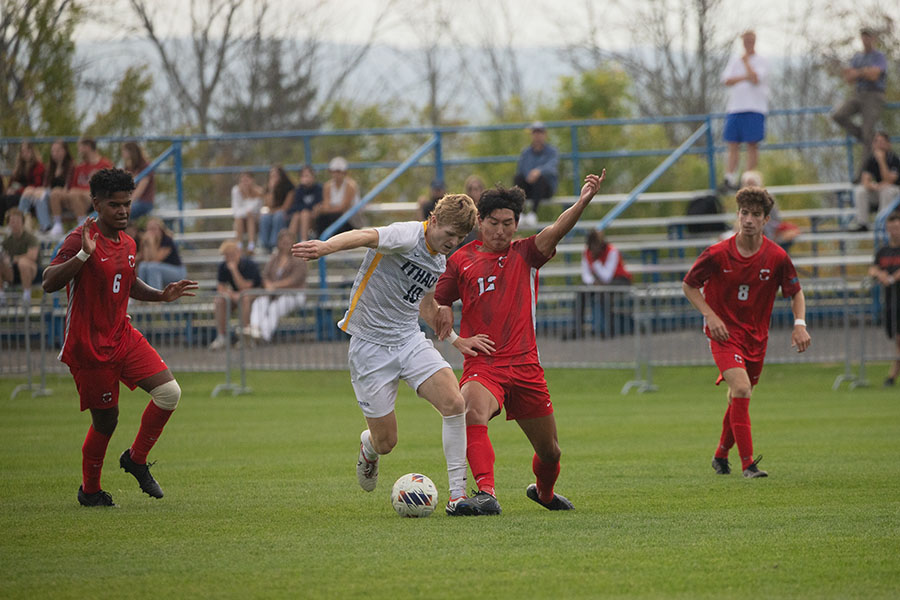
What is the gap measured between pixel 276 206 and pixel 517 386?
1473cm

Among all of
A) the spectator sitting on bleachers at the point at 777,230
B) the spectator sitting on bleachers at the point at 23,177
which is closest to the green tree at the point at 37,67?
the spectator sitting on bleachers at the point at 23,177

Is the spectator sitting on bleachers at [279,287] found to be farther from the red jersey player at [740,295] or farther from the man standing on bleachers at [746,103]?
the red jersey player at [740,295]

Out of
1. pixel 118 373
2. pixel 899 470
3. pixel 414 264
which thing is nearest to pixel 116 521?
pixel 118 373

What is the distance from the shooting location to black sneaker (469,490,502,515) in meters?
7.30

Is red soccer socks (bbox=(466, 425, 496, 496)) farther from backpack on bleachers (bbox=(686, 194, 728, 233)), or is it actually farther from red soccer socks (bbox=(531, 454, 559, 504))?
backpack on bleachers (bbox=(686, 194, 728, 233))

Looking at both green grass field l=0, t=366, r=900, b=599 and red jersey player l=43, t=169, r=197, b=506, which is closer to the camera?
green grass field l=0, t=366, r=900, b=599

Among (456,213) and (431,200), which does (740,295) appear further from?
(431,200)

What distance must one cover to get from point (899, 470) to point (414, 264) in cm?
415

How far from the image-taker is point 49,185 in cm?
2139

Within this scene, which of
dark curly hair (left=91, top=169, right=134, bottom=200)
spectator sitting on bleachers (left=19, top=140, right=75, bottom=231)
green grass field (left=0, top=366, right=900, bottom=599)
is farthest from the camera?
spectator sitting on bleachers (left=19, top=140, right=75, bottom=231)

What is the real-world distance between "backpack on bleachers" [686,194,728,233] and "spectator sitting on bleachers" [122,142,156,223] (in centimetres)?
975

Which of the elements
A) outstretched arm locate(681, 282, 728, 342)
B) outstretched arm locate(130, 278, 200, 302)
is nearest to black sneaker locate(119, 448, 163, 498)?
outstretched arm locate(130, 278, 200, 302)

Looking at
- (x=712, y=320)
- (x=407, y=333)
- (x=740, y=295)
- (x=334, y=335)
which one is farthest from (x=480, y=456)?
(x=334, y=335)

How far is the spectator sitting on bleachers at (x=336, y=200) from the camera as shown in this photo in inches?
837
